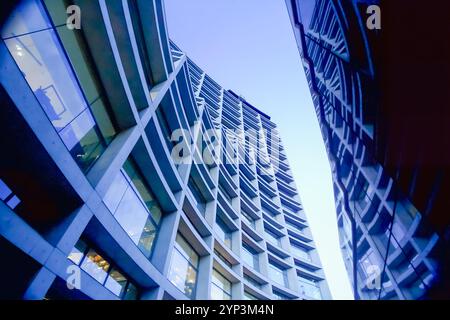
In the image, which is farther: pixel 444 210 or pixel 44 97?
pixel 44 97

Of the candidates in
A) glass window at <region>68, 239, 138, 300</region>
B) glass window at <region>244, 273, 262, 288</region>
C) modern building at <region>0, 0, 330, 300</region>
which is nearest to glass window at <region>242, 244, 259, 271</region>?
glass window at <region>244, 273, 262, 288</region>

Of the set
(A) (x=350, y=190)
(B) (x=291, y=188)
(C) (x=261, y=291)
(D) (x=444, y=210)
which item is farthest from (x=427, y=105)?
(B) (x=291, y=188)

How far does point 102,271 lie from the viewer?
8312 millimetres

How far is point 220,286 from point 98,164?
13642 millimetres

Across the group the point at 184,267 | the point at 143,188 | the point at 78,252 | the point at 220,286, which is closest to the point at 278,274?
the point at 220,286

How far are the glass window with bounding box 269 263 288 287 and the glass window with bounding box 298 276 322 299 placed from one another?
2193 mm

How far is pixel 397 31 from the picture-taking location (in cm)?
439

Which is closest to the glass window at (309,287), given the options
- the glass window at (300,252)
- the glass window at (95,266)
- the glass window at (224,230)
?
the glass window at (300,252)

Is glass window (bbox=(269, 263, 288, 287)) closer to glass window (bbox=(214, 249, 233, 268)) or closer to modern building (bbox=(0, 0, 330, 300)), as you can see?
modern building (bbox=(0, 0, 330, 300))

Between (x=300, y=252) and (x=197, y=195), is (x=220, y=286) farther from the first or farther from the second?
(x=300, y=252)

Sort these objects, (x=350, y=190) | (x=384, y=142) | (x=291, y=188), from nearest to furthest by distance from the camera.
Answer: (x=384, y=142), (x=350, y=190), (x=291, y=188)

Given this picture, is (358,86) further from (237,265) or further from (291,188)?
(291,188)

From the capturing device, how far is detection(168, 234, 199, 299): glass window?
12606 mm

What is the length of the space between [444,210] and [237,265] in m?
17.4
